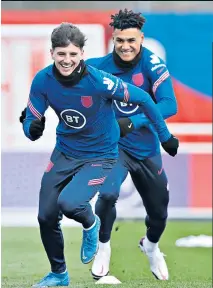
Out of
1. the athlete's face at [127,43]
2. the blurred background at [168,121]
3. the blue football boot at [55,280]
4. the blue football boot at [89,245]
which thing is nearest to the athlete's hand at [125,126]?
the athlete's face at [127,43]

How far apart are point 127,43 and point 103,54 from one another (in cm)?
353

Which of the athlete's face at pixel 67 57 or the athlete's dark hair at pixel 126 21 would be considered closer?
the athlete's face at pixel 67 57

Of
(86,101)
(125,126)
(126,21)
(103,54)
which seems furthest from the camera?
(103,54)

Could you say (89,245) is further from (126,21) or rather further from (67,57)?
(126,21)

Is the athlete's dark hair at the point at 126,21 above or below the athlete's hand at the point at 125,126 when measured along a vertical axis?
above

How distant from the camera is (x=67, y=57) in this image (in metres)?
6.42

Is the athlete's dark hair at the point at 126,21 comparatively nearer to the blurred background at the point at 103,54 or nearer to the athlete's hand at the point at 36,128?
the athlete's hand at the point at 36,128

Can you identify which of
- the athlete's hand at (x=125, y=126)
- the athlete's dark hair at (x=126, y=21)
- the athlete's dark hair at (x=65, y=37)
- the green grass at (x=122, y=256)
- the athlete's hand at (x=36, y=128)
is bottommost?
the green grass at (x=122, y=256)

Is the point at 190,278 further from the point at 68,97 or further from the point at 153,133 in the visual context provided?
the point at 68,97

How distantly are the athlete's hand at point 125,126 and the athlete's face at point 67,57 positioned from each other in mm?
961

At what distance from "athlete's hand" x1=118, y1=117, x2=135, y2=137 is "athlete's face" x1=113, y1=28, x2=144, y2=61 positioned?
0.53 meters

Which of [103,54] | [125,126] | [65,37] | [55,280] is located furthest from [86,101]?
[103,54]

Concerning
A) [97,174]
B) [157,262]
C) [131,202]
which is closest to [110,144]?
[97,174]

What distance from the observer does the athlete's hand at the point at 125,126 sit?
731 cm
